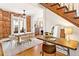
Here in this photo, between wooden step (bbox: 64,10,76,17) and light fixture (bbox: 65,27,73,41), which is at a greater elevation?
wooden step (bbox: 64,10,76,17)

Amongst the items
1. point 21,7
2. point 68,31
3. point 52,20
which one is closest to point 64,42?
point 68,31

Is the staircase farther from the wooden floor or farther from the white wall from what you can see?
the wooden floor

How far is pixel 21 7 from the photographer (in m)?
1.85

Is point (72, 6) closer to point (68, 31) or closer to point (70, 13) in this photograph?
point (70, 13)

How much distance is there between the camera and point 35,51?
6.32 ft

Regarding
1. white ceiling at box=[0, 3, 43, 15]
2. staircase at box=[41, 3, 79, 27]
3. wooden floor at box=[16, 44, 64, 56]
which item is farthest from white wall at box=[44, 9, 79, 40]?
wooden floor at box=[16, 44, 64, 56]

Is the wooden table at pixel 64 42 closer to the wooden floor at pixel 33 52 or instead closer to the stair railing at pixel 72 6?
the wooden floor at pixel 33 52

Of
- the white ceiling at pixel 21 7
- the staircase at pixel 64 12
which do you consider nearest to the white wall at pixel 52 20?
the staircase at pixel 64 12

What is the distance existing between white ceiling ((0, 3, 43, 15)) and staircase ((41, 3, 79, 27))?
0.49 ft

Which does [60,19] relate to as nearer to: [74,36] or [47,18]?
[47,18]

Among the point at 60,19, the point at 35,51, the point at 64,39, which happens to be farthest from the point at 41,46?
the point at 60,19

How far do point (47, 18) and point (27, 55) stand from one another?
713 mm

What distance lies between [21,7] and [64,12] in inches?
28.9

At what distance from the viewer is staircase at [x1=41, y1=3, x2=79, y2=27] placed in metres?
1.86
